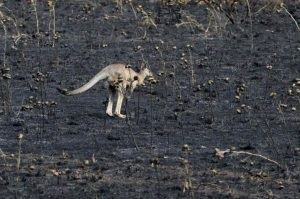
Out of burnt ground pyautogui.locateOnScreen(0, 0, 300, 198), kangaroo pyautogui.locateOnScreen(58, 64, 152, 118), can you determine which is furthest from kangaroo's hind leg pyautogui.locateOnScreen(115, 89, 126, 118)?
burnt ground pyautogui.locateOnScreen(0, 0, 300, 198)

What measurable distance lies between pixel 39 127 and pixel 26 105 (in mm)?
714

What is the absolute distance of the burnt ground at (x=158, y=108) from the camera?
23.7ft

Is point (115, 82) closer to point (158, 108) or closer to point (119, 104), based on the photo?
point (119, 104)

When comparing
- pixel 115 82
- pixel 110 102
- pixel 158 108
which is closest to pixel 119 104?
pixel 110 102

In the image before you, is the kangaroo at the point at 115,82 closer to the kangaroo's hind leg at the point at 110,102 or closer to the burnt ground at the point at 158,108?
the kangaroo's hind leg at the point at 110,102

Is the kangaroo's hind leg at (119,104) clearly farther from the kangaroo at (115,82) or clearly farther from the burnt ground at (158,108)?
the burnt ground at (158,108)

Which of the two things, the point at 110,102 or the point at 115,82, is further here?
the point at 110,102

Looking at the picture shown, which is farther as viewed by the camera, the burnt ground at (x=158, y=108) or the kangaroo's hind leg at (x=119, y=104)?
the kangaroo's hind leg at (x=119, y=104)

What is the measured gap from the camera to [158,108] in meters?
10.2

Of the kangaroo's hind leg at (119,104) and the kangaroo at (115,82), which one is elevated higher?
the kangaroo at (115,82)

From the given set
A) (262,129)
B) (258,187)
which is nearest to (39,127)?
(262,129)

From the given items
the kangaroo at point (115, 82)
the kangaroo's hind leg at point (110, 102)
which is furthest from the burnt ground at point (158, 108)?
the kangaroo at point (115, 82)

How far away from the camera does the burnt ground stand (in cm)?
723

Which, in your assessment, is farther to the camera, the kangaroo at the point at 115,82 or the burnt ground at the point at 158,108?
the kangaroo at the point at 115,82
